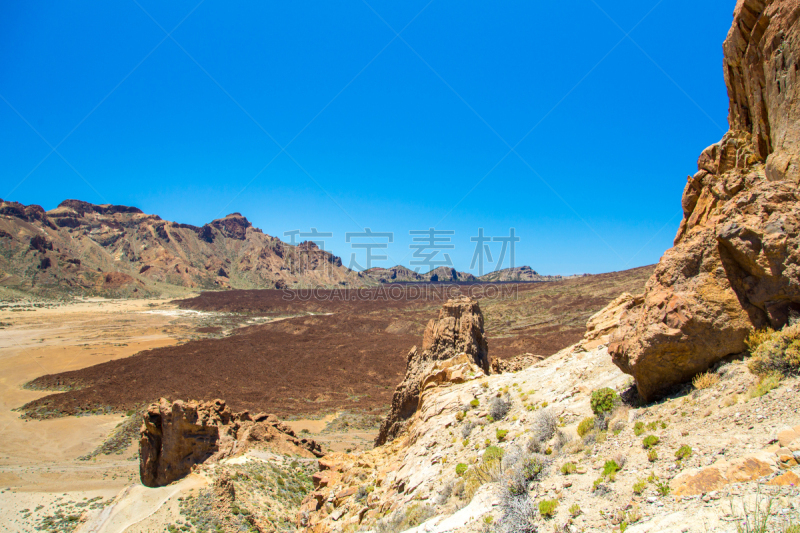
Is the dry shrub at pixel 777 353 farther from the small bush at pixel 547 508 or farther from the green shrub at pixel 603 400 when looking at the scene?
the small bush at pixel 547 508

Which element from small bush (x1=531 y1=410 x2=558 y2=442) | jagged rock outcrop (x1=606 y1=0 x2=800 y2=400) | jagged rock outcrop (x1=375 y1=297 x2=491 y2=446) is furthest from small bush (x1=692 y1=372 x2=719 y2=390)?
jagged rock outcrop (x1=375 y1=297 x2=491 y2=446)

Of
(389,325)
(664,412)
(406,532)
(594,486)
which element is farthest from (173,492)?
(389,325)

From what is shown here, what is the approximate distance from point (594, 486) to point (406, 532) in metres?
2.99

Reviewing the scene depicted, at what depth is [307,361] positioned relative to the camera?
1793 inches

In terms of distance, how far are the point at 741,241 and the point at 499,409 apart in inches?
234

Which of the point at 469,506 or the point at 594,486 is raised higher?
the point at 594,486

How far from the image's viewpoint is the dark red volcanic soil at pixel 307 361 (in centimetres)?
3203

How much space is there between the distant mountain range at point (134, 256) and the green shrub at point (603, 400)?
12394 centimetres

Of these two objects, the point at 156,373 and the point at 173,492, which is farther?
the point at 156,373

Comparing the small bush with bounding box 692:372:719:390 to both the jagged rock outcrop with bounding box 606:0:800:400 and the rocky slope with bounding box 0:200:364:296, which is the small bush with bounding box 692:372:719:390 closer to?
the jagged rock outcrop with bounding box 606:0:800:400

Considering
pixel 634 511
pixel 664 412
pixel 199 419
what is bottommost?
pixel 199 419

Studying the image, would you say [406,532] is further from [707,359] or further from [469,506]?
[707,359]

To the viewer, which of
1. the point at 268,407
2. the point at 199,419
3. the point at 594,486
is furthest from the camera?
the point at 268,407

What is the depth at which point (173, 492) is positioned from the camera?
13.9 meters
